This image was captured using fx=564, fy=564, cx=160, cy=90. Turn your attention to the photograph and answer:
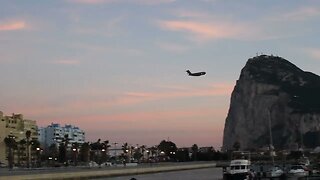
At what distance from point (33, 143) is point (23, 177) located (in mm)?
127762

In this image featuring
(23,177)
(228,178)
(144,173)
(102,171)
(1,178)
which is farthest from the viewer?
(144,173)

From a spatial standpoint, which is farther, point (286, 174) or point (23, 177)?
point (286, 174)

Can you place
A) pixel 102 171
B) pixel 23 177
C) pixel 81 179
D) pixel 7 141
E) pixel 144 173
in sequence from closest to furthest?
pixel 23 177 → pixel 81 179 → pixel 102 171 → pixel 144 173 → pixel 7 141

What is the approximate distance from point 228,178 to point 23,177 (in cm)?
2651

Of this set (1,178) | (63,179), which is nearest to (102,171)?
(63,179)

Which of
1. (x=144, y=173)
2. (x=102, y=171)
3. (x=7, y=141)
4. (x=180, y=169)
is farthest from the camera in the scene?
(x=7, y=141)

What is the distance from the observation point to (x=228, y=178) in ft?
246

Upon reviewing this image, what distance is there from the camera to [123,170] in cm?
11738

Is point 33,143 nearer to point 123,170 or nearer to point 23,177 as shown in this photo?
point 123,170

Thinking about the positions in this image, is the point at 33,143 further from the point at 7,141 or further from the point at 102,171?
the point at 102,171

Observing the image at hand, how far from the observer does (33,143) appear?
7589 inches

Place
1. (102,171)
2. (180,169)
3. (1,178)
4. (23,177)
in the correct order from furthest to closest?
(180,169) → (102,171) → (23,177) → (1,178)

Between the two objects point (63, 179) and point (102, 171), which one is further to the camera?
point (102, 171)

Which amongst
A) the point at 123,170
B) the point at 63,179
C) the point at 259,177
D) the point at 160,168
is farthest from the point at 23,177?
the point at 160,168
